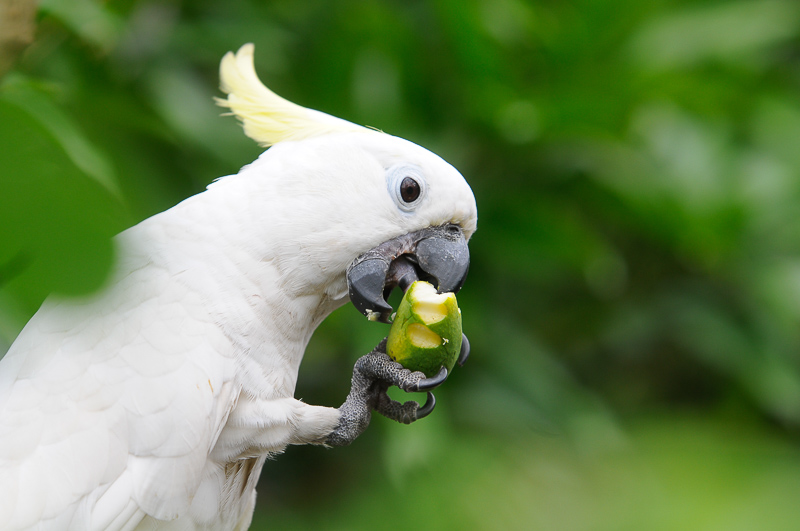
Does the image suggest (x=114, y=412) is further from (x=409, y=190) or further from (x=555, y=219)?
(x=555, y=219)

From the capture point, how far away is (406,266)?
1.20 meters

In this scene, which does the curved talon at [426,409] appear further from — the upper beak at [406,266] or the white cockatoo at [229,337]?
the upper beak at [406,266]

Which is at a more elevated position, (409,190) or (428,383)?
(409,190)

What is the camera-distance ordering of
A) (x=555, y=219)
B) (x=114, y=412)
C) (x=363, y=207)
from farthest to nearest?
(x=555, y=219), (x=363, y=207), (x=114, y=412)

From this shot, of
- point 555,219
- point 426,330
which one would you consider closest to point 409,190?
point 426,330

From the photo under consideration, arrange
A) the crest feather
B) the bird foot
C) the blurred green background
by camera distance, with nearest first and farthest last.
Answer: the bird foot < the crest feather < the blurred green background

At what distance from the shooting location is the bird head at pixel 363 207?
1135 mm

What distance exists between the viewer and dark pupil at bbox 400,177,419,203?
1.16m

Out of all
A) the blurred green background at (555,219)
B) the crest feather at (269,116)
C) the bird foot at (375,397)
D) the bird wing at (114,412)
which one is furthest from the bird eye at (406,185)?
the blurred green background at (555,219)

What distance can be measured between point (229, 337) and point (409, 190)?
40 centimetres

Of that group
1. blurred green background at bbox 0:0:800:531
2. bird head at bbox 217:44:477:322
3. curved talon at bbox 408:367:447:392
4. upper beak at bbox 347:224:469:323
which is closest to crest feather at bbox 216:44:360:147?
bird head at bbox 217:44:477:322

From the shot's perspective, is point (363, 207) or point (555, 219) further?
point (555, 219)

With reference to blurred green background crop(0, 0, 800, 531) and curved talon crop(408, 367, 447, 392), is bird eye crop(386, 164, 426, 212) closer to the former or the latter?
curved talon crop(408, 367, 447, 392)

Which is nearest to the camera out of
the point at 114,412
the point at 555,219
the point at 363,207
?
the point at 114,412
